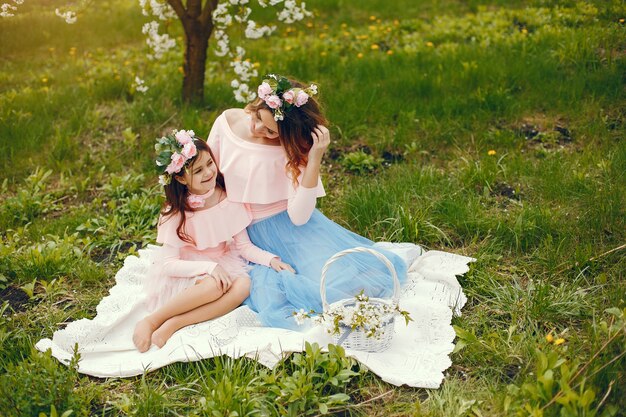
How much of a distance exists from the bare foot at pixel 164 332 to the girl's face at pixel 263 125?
3.43ft

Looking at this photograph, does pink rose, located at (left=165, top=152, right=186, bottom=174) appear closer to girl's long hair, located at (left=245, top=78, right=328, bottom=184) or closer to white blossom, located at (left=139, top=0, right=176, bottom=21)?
girl's long hair, located at (left=245, top=78, right=328, bottom=184)

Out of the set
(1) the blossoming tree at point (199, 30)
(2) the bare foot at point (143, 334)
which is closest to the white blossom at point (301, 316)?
(2) the bare foot at point (143, 334)

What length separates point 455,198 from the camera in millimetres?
4309

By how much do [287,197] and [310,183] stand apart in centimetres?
26

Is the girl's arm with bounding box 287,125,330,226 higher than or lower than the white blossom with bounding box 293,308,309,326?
higher

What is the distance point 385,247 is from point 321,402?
4.18 feet

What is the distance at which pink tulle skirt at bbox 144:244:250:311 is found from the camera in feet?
11.6

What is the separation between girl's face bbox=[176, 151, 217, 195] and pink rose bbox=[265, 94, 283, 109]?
42 cm

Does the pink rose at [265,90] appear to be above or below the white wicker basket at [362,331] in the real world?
above

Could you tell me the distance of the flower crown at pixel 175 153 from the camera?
3322mm

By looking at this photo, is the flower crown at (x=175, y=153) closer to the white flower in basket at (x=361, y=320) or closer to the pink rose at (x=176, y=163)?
the pink rose at (x=176, y=163)

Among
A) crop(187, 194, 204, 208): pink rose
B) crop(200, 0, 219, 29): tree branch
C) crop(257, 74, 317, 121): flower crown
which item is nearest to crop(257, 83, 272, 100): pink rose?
crop(257, 74, 317, 121): flower crown

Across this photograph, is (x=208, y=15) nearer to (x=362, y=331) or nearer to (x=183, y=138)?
(x=183, y=138)

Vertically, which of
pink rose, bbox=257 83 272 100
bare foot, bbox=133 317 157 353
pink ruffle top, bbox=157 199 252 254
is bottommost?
bare foot, bbox=133 317 157 353
